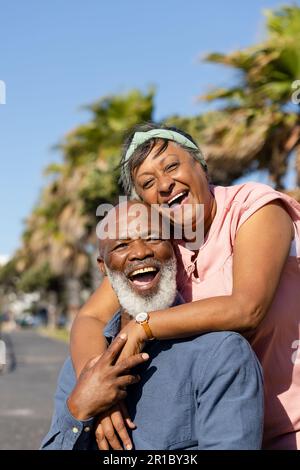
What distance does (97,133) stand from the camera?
75.3 ft

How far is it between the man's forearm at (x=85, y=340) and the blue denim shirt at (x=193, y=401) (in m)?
0.15

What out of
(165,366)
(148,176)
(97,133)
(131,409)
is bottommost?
(97,133)

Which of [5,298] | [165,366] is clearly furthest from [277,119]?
[5,298]

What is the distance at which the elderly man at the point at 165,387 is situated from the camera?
1951mm

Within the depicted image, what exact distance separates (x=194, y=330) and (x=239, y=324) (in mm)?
117

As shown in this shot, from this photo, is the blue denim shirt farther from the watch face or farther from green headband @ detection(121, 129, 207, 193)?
green headband @ detection(121, 129, 207, 193)

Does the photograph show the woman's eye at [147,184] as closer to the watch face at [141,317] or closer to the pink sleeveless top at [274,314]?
the pink sleeveless top at [274,314]

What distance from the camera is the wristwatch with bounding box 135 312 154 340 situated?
6.85 feet

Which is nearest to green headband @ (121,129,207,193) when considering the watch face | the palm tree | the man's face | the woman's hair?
the woman's hair

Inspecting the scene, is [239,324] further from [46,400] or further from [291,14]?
[291,14]

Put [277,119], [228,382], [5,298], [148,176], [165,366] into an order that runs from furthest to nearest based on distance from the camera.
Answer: [5,298] → [277,119] → [148,176] → [165,366] → [228,382]

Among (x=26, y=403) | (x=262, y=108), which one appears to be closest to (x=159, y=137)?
(x=26, y=403)

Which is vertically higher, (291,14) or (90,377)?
(291,14)

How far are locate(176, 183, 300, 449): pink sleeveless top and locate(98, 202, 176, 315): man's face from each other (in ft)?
0.38
